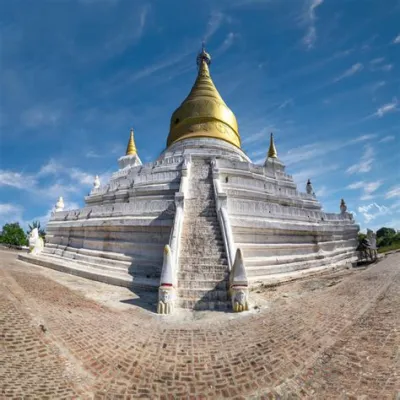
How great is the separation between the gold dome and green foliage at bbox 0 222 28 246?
106 ft

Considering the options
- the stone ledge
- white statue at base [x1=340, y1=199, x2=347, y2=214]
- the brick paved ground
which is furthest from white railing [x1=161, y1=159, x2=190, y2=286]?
white statue at base [x1=340, y1=199, x2=347, y2=214]

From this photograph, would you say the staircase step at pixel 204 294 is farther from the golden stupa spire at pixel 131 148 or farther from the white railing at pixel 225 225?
the golden stupa spire at pixel 131 148

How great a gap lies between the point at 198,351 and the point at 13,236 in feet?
153

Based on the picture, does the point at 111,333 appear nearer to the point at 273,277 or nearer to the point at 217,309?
Result: the point at 217,309

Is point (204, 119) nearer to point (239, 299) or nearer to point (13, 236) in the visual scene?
point (239, 299)

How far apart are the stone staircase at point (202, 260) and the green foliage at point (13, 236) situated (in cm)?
4035

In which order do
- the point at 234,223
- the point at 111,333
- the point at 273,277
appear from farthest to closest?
the point at 234,223
the point at 273,277
the point at 111,333

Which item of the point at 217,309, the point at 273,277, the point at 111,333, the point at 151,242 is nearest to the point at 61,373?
the point at 111,333

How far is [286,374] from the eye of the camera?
4.12m

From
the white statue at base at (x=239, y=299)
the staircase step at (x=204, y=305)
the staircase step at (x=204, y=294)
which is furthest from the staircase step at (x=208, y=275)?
the white statue at base at (x=239, y=299)

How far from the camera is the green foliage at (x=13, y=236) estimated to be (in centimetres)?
3915

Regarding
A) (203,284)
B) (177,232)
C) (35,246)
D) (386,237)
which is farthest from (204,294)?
(386,237)

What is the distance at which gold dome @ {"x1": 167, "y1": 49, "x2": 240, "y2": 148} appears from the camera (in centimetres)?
2462

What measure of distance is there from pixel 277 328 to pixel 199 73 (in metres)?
32.8
